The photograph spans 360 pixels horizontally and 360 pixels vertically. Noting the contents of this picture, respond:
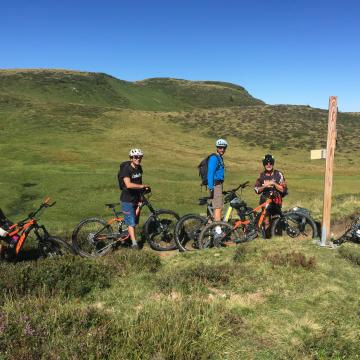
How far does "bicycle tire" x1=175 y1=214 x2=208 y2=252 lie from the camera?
11180 millimetres

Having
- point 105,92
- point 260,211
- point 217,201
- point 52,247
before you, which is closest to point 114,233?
point 52,247

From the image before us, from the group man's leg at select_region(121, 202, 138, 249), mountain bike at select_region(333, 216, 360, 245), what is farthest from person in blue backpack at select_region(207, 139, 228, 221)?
mountain bike at select_region(333, 216, 360, 245)

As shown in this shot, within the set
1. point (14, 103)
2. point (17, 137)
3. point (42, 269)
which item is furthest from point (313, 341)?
point (14, 103)

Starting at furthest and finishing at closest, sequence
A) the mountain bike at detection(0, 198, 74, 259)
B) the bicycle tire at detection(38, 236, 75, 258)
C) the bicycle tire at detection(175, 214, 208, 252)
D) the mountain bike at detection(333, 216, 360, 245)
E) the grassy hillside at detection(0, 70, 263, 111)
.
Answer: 1. the grassy hillside at detection(0, 70, 263, 111)
2. the mountain bike at detection(333, 216, 360, 245)
3. the bicycle tire at detection(175, 214, 208, 252)
4. the bicycle tire at detection(38, 236, 75, 258)
5. the mountain bike at detection(0, 198, 74, 259)

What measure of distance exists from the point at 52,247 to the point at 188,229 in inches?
149

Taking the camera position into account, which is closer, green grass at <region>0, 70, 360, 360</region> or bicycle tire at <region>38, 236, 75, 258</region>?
green grass at <region>0, 70, 360, 360</region>

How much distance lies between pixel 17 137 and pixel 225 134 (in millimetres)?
33849

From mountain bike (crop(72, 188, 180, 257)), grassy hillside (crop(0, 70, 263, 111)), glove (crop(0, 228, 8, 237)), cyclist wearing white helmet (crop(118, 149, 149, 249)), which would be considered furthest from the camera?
grassy hillside (crop(0, 70, 263, 111))

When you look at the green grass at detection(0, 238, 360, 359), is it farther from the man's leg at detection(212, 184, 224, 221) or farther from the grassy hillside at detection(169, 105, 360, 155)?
the grassy hillside at detection(169, 105, 360, 155)

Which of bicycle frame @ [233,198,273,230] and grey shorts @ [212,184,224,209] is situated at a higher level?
grey shorts @ [212,184,224,209]

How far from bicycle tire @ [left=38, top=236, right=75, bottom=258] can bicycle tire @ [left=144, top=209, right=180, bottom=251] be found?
8.03 ft

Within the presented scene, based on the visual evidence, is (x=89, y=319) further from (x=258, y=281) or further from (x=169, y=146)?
(x=169, y=146)

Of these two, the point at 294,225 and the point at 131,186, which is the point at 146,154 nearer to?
the point at 294,225

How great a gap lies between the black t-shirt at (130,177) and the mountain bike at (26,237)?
1.96m
